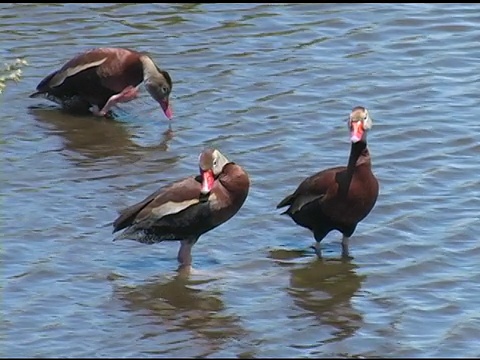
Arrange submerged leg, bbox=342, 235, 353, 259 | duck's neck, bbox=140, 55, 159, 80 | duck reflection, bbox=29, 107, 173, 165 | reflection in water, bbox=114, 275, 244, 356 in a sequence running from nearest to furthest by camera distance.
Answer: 1. reflection in water, bbox=114, 275, 244, 356
2. submerged leg, bbox=342, 235, 353, 259
3. duck reflection, bbox=29, 107, 173, 165
4. duck's neck, bbox=140, 55, 159, 80

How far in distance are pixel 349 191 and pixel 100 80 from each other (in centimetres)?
365

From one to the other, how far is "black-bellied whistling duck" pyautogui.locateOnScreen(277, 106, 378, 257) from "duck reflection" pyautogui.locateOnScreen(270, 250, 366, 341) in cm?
25

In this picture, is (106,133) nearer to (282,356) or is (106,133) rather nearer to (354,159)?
(354,159)

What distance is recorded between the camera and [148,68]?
12422 millimetres

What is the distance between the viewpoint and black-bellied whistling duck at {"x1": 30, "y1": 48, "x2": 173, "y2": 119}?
1238 cm

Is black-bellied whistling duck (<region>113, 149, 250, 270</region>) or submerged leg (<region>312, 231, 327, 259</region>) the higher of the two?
black-bellied whistling duck (<region>113, 149, 250, 270</region>)

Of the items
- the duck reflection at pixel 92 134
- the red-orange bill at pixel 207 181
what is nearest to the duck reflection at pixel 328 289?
the red-orange bill at pixel 207 181

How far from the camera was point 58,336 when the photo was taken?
8.14 metres

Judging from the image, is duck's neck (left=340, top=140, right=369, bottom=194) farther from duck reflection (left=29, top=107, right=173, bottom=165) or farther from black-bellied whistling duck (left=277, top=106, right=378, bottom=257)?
duck reflection (left=29, top=107, right=173, bottom=165)

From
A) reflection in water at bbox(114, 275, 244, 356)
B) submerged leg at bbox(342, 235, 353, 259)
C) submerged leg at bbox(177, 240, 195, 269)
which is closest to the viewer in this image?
reflection in water at bbox(114, 275, 244, 356)

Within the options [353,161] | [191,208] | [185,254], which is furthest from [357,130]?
[185,254]

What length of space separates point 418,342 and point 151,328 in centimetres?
143

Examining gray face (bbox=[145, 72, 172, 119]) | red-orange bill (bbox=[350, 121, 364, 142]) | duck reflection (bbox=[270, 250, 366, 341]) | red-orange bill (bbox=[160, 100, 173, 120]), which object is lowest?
duck reflection (bbox=[270, 250, 366, 341])

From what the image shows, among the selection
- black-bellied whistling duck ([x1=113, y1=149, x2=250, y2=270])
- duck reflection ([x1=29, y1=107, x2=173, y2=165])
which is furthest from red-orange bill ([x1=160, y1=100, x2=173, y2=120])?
black-bellied whistling duck ([x1=113, y1=149, x2=250, y2=270])
